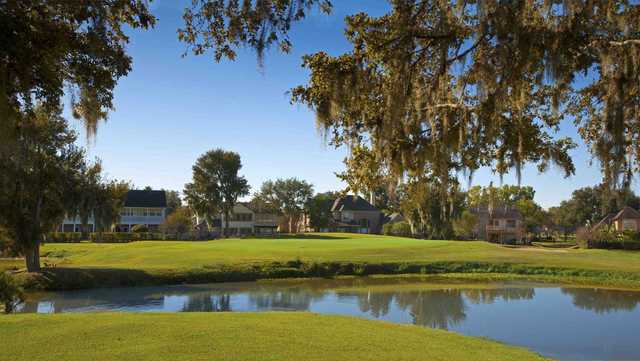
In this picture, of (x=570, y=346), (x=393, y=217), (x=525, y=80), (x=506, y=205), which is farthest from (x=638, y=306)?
(x=393, y=217)

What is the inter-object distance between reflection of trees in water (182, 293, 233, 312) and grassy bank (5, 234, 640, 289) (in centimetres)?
534

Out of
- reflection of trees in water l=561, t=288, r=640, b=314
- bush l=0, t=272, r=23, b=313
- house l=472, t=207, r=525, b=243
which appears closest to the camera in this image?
bush l=0, t=272, r=23, b=313

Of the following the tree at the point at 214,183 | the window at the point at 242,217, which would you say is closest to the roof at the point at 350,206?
the window at the point at 242,217

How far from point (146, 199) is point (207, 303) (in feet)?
225

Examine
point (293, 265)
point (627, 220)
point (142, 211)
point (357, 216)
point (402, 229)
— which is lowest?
point (293, 265)

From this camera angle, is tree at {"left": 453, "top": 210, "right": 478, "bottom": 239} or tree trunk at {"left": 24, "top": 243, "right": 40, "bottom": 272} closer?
tree trunk at {"left": 24, "top": 243, "right": 40, "bottom": 272}

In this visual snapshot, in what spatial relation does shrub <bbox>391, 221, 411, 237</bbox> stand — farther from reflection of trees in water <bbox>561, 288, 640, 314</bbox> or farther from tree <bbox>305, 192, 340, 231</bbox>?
reflection of trees in water <bbox>561, 288, 640, 314</bbox>

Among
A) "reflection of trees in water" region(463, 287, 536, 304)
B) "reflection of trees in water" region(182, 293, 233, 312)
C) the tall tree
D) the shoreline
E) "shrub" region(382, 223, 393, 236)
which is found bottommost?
"reflection of trees in water" region(463, 287, 536, 304)

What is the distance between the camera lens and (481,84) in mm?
8000

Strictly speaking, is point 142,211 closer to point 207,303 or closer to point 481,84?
point 207,303

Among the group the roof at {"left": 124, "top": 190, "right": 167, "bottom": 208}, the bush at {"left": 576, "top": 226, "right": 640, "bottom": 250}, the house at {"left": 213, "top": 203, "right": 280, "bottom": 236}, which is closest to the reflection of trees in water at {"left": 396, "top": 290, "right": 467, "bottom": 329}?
the bush at {"left": 576, "top": 226, "right": 640, "bottom": 250}

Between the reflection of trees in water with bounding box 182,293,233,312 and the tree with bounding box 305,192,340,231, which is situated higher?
the tree with bounding box 305,192,340,231

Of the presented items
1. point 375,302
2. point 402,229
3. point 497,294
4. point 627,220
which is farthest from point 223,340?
point 627,220

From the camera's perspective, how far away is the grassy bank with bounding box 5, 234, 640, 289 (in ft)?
95.4
